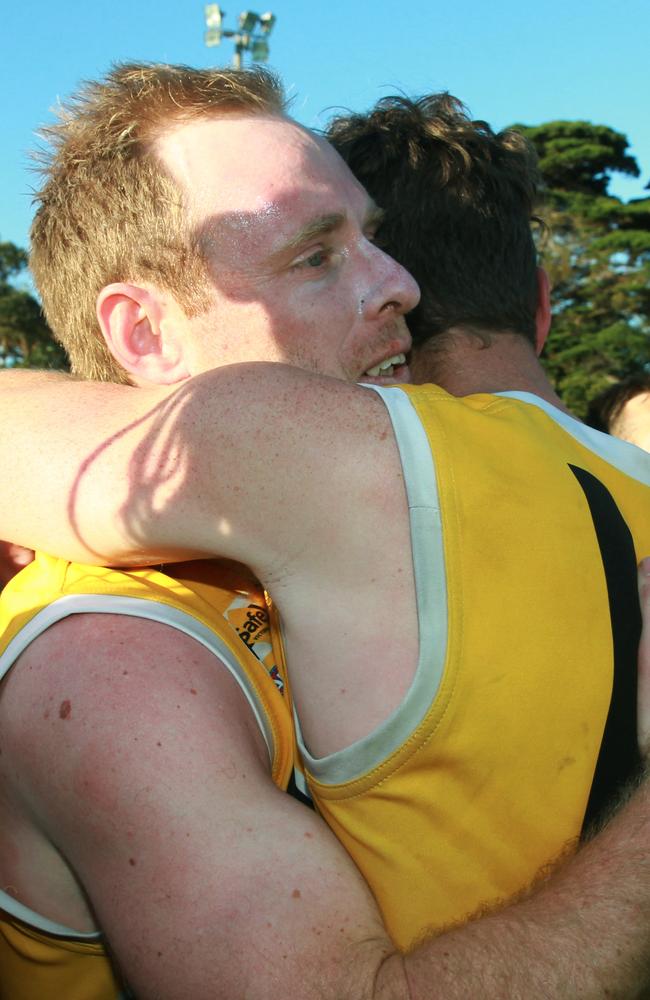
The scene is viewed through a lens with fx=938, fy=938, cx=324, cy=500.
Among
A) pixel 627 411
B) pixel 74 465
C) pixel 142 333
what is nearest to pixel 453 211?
pixel 142 333

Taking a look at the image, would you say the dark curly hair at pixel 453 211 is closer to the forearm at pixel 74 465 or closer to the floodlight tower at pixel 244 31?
the forearm at pixel 74 465

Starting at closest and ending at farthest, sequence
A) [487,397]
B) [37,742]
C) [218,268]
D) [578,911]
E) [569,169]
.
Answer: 1. [578,911]
2. [37,742]
3. [487,397]
4. [218,268]
5. [569,169]

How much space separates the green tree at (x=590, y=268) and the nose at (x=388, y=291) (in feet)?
94.6

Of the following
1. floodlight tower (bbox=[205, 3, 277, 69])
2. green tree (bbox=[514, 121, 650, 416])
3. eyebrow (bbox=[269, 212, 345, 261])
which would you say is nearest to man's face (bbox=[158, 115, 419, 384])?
eyebrow (bbox=[269, 212, 345, 261])

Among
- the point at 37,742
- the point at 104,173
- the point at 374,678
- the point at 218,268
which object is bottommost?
the point at 37,742

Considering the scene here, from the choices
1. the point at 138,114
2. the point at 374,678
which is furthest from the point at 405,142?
the point at 374,678

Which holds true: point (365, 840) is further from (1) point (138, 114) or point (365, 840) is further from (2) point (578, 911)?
(1) point (138, 114)

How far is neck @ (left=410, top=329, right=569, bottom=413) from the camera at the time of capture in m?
2.29

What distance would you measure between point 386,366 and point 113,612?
1.16 metres

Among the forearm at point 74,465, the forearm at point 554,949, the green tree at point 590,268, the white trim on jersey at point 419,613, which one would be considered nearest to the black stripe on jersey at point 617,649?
the forearm at point 554,949

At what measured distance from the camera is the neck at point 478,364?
2.29 metres

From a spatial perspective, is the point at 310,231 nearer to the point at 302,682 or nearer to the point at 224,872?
the point at 302,682

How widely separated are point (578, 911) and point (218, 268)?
167 centimetres

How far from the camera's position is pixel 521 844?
60.4 inches
